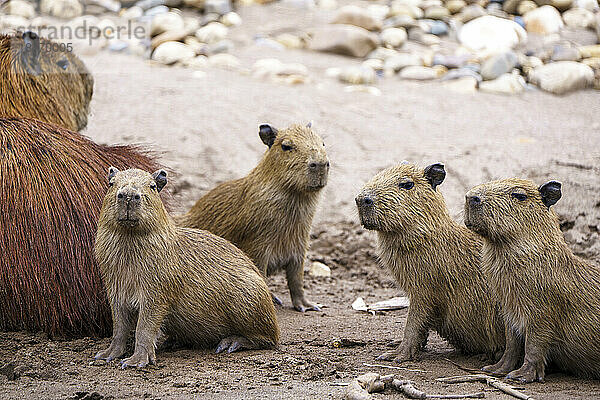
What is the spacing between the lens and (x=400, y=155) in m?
7.80

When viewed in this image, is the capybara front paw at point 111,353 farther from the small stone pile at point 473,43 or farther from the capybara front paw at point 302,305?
the small stone pile at point 473,43

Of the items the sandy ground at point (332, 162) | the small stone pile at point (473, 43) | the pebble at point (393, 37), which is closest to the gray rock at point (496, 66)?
the small stone pile at point (473, 43)

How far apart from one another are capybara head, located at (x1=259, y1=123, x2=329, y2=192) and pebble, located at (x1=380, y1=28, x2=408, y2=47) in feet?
21.0

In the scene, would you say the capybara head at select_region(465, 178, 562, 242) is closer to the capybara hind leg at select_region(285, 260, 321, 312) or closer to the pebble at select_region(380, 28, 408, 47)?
the capybara hind leg at select_region(285, 260, 321, 312)

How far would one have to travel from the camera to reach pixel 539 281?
3893 mm

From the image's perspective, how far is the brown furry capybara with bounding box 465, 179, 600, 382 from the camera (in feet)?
12.7

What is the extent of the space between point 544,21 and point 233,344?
845cm

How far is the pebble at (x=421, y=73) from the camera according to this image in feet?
33.2

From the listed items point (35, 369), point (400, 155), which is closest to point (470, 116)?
point (400, 155)

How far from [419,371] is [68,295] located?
81.6 inches

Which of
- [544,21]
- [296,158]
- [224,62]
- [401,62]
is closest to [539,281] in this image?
[296,158]

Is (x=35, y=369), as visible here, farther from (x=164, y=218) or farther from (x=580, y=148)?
(x=580, y=148)

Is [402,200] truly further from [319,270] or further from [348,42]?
[348,42]

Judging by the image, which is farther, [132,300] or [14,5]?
[14,5]
